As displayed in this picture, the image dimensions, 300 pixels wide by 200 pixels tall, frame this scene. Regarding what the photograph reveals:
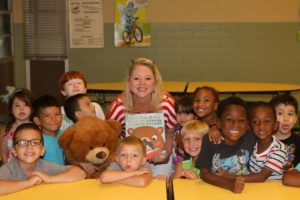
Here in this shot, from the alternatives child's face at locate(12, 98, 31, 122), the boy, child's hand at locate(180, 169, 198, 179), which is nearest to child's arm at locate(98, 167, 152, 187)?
child's hand at locate(180, 169, 198, 179)

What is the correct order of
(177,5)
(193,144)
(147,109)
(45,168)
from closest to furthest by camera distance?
(45,168)
(193,144)
(147,109)
(177,5)

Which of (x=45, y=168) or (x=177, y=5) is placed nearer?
(x=45, y=168)

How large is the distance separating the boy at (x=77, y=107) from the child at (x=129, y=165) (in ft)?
2.83

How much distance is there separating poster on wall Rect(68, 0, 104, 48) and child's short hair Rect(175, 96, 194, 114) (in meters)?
4.91

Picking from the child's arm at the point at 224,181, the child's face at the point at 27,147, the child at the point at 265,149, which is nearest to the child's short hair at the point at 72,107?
the child's face at the point at 27,147

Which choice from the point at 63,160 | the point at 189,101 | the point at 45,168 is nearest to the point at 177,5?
the point at 189,101

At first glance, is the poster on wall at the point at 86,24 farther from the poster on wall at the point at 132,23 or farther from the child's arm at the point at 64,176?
the child's arm at the point at 64,176

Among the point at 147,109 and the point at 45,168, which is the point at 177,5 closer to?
the point at 147,109

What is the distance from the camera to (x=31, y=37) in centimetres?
830

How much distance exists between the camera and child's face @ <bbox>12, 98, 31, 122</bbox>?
340 centimetres

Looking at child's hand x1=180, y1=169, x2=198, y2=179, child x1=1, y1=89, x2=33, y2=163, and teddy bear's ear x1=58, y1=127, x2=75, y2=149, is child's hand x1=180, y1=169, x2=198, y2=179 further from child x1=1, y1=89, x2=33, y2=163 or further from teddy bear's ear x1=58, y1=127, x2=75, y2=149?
child x1=1, y1=89, x2=33, y2=163

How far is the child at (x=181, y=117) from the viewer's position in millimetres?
3436

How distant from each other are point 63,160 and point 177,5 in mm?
5431

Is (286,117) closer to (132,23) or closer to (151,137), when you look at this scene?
(151,137)
